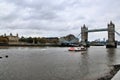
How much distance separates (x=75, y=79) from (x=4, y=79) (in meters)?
8.08

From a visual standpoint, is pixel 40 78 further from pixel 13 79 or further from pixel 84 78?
pixel 84 78

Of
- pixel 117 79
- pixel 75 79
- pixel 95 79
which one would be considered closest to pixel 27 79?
pixel 75 79

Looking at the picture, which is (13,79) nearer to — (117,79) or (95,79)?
(95,79)

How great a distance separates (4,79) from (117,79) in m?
13.5

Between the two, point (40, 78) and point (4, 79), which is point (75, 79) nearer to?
point (40, 78)

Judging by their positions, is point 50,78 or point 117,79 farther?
point 50,78

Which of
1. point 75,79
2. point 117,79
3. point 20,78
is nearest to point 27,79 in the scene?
point 20,78

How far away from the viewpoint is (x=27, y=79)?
3038 cm

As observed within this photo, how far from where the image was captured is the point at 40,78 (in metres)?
31.2

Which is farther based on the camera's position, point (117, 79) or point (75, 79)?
point (75, 79)

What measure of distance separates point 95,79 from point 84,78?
163 centimetres

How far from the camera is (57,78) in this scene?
31.3m

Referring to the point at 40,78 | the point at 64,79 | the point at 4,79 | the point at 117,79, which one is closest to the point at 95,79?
the point at 64,79

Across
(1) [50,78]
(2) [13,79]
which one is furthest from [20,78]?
(1) [50,78]
